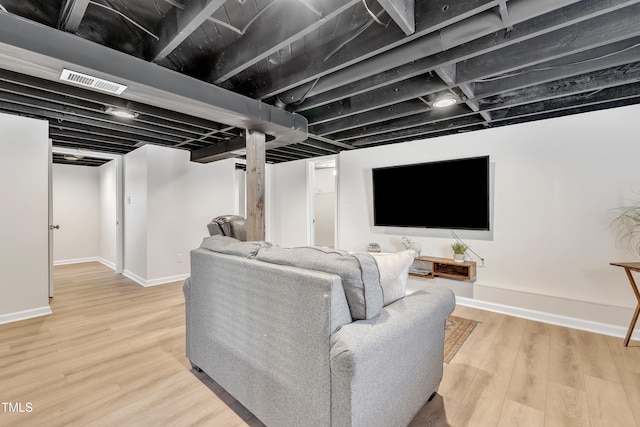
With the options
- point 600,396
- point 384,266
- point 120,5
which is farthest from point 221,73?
point 600,396

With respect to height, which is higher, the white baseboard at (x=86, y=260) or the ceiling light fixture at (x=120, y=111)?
the ceiling light fixture at (x=120, y=111)

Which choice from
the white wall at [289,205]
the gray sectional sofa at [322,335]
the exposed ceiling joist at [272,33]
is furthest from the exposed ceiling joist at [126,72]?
the white wall at [289,205]

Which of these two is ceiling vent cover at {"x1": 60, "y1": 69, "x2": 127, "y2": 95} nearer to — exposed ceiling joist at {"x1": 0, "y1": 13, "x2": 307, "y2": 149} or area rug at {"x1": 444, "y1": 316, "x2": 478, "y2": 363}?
exposed ceiling joist at {"x1": 0, "y1": 13, "x2": 307, "y2": 149}

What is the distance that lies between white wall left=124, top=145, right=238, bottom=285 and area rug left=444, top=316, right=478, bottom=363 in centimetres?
416

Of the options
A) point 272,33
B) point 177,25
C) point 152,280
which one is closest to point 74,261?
point 152,280

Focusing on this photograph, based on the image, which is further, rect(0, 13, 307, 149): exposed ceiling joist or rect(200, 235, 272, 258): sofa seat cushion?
rect(200, 235, 272, 258): sofa seat cushion

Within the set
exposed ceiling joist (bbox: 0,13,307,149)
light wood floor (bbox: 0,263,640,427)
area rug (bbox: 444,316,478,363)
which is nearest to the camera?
exposed ceiling joist (bbox: 0,13,307,149)

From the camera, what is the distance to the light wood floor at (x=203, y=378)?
171 cm

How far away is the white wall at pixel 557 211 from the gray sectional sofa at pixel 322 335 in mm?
2143

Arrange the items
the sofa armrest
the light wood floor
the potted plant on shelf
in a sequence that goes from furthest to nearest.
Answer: the potted plant on shelf
the light wood floor
the sofa armrest

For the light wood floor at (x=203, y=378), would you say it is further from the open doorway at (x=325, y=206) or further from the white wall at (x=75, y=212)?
Answer: the open doorway at (x=325, y=206)

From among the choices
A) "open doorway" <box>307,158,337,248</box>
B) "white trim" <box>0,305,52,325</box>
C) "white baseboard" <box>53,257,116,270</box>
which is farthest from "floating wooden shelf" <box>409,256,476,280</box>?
"white baseboard" <box>53,257,116,270</box>

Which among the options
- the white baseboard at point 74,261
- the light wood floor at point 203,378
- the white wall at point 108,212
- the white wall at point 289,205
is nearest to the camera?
the light wood floor at point 203,378

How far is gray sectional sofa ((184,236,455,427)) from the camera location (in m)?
1.21
